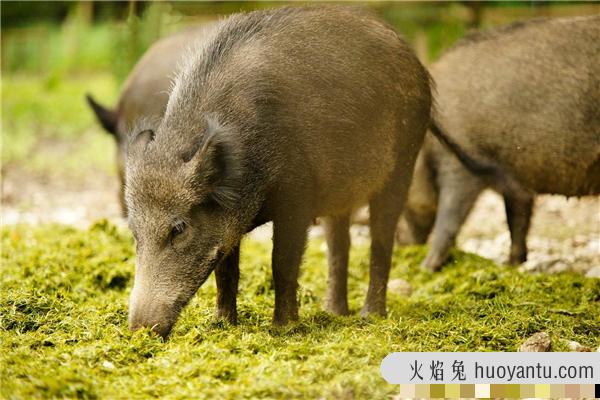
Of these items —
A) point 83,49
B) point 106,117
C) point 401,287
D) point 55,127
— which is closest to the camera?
point 401,287

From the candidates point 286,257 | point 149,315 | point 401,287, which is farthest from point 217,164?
point 401,287

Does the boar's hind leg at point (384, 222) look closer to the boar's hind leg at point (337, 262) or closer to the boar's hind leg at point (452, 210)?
the boar's hind leg at point (337, 262)

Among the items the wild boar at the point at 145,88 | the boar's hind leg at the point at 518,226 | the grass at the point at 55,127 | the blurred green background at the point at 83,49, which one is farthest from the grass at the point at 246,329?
the grass at the point at 55,127

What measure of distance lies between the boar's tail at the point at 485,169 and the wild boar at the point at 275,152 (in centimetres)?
95

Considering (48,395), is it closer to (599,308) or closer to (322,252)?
(599,308)

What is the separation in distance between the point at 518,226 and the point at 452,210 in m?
0.64

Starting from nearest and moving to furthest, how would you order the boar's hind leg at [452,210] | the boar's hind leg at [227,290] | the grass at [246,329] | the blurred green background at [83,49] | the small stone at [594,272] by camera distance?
the grass at [246,329] < the boar's hind leg at [227,290] < the small stone at [594,272] < the boar's hind leg at [452,210] < the blurred green background at [83,49]

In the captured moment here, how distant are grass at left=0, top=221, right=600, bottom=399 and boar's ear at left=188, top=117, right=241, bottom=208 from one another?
2.54ft

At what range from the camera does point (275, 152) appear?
4.76 m

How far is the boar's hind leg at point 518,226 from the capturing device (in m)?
7.36

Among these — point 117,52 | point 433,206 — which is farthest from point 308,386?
point 117,52

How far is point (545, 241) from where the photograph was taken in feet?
28.0

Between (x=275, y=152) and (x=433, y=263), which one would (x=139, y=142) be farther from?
(x=433, y=263)

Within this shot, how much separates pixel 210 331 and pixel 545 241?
15.6 ft
